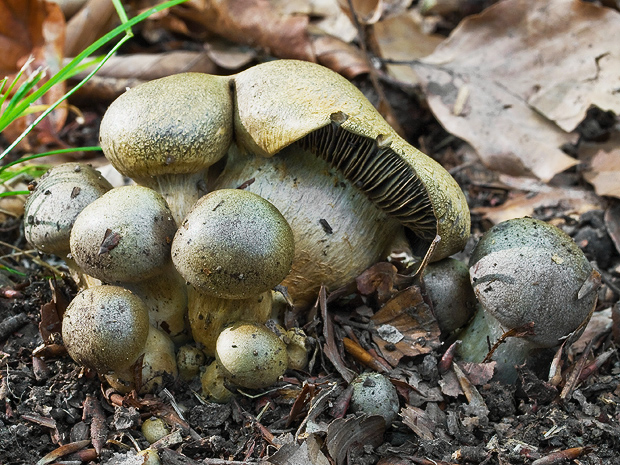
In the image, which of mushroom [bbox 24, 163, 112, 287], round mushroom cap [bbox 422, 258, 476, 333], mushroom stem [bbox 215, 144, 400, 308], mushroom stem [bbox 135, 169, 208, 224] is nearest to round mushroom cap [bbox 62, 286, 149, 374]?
mushroom [bbox 24, 163, 112, 287]

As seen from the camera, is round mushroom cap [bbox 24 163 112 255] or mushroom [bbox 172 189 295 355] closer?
mushroom [bbox 172 189 295 355]

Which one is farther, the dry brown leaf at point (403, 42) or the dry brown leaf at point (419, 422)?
the dry brown leaf at point (403, 42)

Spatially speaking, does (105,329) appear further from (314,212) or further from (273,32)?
(273,32)

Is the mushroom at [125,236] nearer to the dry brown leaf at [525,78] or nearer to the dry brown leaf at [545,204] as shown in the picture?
the dry brown leaf at [545,204]

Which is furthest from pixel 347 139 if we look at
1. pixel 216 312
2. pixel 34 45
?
pixel 34 45

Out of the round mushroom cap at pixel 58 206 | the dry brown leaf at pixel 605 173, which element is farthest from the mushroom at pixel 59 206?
the dry brown leaf at pixel 605 173

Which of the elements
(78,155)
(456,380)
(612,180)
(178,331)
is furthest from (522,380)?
(78,155)

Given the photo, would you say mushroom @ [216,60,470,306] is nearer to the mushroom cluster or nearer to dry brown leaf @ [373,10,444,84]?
the mushroom cluster
